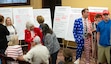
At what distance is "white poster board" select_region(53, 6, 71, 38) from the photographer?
8.89 meters

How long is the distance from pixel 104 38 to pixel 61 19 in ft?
11.2

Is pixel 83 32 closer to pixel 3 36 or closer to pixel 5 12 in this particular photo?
pixel 3 36

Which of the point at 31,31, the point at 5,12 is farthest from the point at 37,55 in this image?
the point at 5,12

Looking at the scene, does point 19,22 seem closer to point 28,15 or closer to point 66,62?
point 28,15

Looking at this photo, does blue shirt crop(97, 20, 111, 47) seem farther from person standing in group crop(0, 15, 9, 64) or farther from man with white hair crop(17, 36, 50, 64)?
person standing in group crop(0, 15, 9, 64)

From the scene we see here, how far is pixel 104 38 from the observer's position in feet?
19.0

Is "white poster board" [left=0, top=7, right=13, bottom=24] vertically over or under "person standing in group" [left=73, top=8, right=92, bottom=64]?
over

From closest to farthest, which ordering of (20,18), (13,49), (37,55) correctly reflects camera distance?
(37,55) → (13,49) → (20,18)

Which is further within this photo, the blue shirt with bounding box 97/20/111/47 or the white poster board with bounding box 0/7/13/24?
the white poster board with bounding box 0/7/13/24

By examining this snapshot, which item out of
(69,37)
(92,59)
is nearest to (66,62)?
(92,59)

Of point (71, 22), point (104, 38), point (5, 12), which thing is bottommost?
point (104, 38)

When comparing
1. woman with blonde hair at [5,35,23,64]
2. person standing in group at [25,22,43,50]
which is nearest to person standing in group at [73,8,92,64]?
→ person standing in group at [25,22,43,50]

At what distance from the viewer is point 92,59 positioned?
7344 millimetres

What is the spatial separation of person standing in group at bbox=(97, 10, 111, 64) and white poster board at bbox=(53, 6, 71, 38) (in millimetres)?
3074
